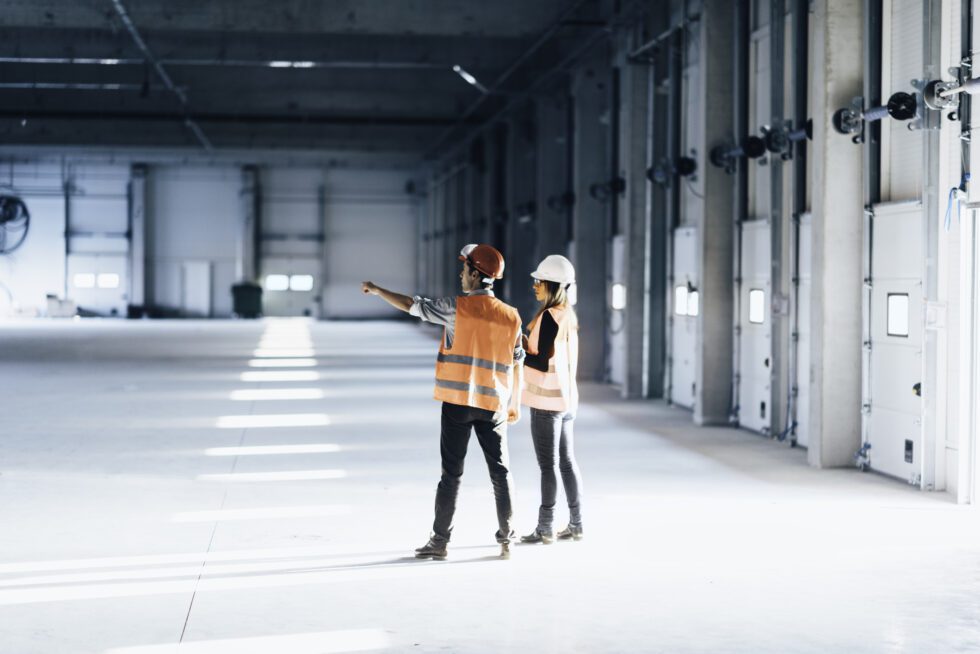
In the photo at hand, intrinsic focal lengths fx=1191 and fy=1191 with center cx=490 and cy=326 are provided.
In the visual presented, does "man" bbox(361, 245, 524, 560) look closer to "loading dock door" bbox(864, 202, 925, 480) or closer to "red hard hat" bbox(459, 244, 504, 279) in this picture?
"red hard hat" bbox(459, 244, 504, 279)

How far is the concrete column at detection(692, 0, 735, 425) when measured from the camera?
15719 millimetres

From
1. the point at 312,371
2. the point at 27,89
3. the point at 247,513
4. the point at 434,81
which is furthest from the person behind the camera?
the point at 27,89

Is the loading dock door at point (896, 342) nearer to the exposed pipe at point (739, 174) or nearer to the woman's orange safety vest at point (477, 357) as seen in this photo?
the exposed pipe at point (739, 174)

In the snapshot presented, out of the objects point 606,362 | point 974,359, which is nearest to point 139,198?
point 606,362

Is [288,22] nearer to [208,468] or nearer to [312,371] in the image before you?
[312,371]

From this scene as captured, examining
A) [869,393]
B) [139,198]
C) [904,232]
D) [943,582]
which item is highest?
[139,198]

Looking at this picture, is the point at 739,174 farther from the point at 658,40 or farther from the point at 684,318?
the point at 658,40

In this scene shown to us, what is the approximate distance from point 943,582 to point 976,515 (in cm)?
248

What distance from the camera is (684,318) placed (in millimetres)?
18266

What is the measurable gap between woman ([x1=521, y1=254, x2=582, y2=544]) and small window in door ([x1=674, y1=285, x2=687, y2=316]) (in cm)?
1037

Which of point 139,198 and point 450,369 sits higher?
point 139,198

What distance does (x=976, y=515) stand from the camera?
9539 millimetres

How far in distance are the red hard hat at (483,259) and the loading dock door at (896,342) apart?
4966 mm

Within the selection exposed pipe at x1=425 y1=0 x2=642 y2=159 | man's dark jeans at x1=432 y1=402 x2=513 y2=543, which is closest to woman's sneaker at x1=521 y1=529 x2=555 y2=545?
man's dark jeans at x1=432 y1=402 x2=513 y2=543
